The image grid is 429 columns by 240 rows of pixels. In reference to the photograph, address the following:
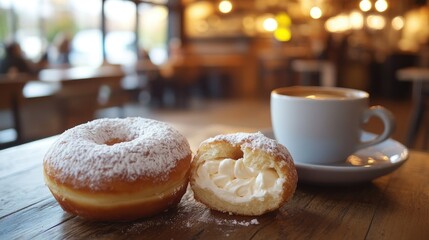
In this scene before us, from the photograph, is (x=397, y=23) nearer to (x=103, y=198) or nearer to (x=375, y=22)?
(x=375, y=22)

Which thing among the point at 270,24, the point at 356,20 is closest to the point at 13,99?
the point at 270,24

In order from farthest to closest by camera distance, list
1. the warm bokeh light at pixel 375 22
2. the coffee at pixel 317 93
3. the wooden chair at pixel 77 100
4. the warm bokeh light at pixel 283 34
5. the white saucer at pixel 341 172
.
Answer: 1. the warm bokeh light at pixel 375 22
2. the warm bokeh light at pixel 283 34
3. the wooden chair at pixel 77 100
4. the coffee at pixel 317 93
5. the white saucer at pixel 341 172

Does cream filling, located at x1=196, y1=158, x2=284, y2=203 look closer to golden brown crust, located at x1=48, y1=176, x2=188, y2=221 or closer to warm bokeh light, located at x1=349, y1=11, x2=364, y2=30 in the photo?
golden brown crust, located at x1=48, y1=176, x2=188, y2=221

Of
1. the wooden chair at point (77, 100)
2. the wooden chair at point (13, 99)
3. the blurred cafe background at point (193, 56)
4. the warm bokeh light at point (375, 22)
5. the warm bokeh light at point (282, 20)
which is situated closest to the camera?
the wooden chair at point (13, 99)

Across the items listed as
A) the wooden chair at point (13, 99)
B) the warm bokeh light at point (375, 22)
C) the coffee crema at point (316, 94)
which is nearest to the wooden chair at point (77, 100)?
the wooden chair at point (13, 99)

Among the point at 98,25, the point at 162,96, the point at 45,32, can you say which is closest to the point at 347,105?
the point at 162,96

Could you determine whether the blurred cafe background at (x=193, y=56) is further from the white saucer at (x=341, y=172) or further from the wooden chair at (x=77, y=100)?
the white saucer at (x=341, y=172)

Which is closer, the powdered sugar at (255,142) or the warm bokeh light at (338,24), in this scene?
the powdered sugar at (255,142)
